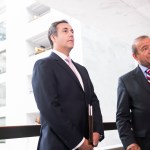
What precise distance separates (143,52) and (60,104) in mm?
946

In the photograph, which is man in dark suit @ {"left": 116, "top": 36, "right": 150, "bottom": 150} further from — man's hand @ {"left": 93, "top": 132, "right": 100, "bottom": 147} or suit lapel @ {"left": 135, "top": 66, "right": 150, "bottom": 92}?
man's hand @ {"left": 93, "top": 132, "right": 100, "bottom": 147}

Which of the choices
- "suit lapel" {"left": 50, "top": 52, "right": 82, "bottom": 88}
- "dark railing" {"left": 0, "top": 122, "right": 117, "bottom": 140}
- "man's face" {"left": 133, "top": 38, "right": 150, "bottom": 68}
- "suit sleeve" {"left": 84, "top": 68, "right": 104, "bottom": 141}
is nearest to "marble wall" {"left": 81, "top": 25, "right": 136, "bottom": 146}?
"man's face" {"left": 133, "top": 38, "right": 150, "bottom": 68}

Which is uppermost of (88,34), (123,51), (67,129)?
(88,34)

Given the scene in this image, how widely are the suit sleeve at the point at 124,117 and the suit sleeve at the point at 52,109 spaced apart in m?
0.58

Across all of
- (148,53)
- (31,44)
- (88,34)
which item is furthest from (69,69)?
(31,44)

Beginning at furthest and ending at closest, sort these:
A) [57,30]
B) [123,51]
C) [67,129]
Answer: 1. [123,51]
2. [57,30]
3. [67,129]

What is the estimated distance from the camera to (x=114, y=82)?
8695 mm

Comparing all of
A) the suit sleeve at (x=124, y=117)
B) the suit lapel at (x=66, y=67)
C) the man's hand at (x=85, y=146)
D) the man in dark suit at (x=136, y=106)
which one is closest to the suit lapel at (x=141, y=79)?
the man in dark suit at (x=136, y=106)

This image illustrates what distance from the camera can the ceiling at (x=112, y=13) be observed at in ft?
10.2

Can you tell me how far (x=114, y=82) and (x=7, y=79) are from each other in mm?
7656

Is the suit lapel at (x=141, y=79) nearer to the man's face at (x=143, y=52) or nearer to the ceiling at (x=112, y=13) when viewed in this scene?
the man's face at (x=143, y=52)

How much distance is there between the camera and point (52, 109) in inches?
54.9

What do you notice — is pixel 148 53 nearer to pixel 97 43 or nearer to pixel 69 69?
pixel 69 69

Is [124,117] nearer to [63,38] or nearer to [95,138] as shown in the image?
[95,138]
